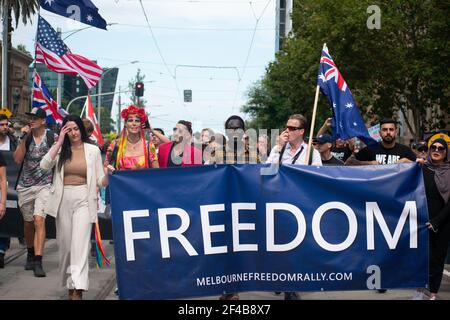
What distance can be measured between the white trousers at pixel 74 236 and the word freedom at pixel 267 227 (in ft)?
5.10

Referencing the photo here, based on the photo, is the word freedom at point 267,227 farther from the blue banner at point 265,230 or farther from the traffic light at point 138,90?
the traffic light at point 138,90

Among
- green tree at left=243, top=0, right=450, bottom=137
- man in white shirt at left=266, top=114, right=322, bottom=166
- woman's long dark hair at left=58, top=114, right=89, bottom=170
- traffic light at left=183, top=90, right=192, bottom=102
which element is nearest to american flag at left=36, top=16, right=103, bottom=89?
woman's long dark hair at left=58, top=114, right=89, bottom=170

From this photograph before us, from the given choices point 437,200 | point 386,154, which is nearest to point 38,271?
point 386,154

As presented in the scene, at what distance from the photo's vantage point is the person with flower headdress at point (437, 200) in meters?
8.93

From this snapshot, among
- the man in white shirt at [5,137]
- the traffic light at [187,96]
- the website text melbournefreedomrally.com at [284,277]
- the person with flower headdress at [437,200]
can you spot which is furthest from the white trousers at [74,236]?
the traffic light at [187,96]

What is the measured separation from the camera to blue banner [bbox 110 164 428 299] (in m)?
6.86

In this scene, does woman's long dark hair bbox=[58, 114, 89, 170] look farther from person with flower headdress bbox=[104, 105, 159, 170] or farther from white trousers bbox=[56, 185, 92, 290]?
person with flower headdress bbox=[104, 105, 159, 170]

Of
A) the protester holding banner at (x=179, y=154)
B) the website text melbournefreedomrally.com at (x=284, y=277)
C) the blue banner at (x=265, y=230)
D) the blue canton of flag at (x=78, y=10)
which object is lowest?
the website text melbournefreedomrally.com at (x=284, y=277)

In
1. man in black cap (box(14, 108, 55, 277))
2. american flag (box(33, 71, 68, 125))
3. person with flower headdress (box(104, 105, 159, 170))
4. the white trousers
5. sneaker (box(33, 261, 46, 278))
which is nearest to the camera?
the white trousers

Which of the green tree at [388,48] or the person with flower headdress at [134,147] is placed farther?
the green tree at [388,48]

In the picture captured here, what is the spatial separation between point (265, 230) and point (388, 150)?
10.0ft

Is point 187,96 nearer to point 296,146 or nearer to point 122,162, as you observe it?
point 122,162

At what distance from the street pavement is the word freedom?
65.9 inches

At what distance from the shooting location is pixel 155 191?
6.94 meters
